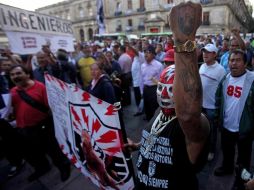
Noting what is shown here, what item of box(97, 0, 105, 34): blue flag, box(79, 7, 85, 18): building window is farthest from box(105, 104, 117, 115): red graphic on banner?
box(79, 7, 85, 18): building window

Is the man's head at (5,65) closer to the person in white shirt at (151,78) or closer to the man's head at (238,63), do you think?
the person in white shirt at (151,78)

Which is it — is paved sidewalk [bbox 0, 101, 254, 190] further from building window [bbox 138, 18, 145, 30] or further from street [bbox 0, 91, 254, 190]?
building window [bbox 138, 18, 145, 30]

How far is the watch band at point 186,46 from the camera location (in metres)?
0.88

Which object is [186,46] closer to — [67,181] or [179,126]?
[179,126]

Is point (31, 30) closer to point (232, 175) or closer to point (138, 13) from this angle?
point (232, 175)

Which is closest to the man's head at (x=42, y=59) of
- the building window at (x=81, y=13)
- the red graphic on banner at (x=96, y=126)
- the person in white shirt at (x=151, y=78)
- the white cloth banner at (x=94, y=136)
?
the person in white shirt at (x=151, y=78)

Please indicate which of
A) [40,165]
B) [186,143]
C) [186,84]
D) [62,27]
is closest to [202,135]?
[186,143]

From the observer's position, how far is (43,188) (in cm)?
320

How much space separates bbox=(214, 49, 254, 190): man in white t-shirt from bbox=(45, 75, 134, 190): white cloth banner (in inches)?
68.0

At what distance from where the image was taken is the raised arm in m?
0.88

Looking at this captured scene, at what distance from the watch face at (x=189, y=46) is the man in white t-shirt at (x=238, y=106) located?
6.66ft

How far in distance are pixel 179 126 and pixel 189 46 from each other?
21.9 inches

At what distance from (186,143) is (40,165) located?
3069mm

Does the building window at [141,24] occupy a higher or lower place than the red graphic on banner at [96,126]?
higher
